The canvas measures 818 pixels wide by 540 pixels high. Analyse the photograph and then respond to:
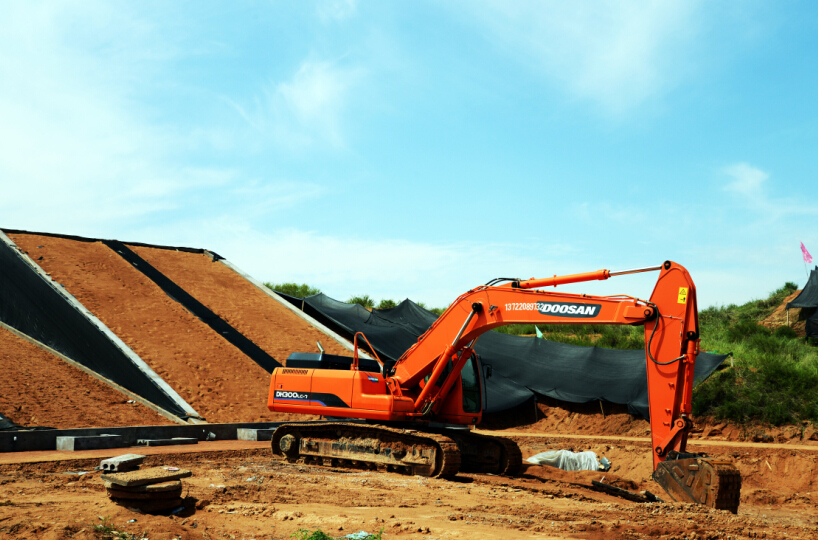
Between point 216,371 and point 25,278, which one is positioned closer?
point 216,371

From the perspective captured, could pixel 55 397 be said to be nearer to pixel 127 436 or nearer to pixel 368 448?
pixel 127 436

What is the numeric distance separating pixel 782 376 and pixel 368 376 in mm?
12305

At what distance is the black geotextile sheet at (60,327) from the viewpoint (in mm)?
15801

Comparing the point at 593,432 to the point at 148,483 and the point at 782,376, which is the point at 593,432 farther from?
the point at 148,483

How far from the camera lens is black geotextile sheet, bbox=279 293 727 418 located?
59.3 feet

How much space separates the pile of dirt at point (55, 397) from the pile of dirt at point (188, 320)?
53.5 inches

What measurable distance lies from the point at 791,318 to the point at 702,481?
26124 millimetres

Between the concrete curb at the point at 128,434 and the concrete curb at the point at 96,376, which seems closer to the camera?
the concrete curb at the point at 128,434

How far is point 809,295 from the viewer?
27891 mm

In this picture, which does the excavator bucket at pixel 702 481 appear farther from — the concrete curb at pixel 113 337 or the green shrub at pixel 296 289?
the green shrub at pixel 296 289

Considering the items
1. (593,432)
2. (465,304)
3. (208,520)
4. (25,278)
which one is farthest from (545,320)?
(25,278)

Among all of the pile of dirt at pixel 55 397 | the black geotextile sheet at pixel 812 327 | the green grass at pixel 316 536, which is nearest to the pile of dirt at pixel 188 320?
the pile of dirt at pixel 55 397

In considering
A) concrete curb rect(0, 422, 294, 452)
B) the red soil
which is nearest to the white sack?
concrete curb rect(0, 422, 294, 452)

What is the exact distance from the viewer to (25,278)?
19.4m
